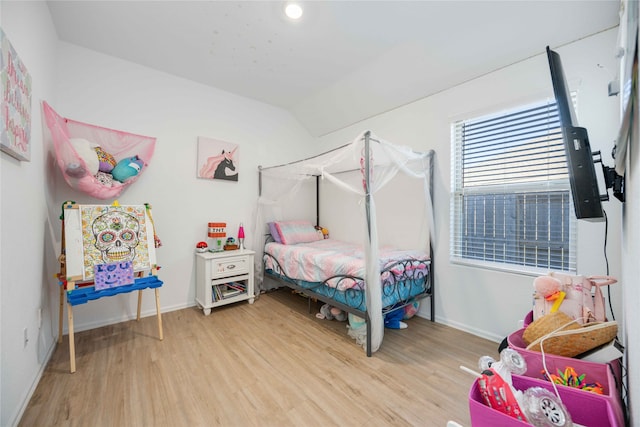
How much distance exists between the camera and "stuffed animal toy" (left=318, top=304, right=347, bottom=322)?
107 inches

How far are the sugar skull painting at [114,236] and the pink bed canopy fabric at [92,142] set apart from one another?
0.83ft

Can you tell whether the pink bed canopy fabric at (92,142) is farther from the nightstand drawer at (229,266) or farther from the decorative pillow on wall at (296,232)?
the decorative pillow on wall at (296,232)

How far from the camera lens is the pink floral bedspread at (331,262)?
2.29 metres

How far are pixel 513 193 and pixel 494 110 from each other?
0.80 m

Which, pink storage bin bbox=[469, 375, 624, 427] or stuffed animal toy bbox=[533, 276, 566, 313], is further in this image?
stuffed animal toy bbox=[533, 276, 566, 313]

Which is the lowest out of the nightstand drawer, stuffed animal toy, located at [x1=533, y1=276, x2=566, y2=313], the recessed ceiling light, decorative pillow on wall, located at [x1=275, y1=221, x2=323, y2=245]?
the nightstand drawer

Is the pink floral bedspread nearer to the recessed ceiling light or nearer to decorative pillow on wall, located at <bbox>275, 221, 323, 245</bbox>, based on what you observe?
decorative pillow on wall, located at <bbox>275, 221, 323, 245</bbox>

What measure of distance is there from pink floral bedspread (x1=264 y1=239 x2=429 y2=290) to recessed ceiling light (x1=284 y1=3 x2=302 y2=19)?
2163mm

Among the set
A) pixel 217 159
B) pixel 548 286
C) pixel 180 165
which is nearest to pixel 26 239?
pixel 180 165

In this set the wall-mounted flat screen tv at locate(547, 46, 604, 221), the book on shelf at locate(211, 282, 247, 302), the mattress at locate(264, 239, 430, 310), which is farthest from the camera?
the book on shelf at locate(211, 282, 247, 302)

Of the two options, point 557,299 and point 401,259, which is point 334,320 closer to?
point 401,259

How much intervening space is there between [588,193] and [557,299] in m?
0.53

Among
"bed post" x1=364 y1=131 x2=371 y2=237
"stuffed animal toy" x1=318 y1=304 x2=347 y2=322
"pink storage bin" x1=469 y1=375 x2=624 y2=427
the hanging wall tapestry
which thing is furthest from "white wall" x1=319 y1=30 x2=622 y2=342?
the hanging wall tapestry

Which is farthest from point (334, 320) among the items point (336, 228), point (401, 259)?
point (336, 228)
